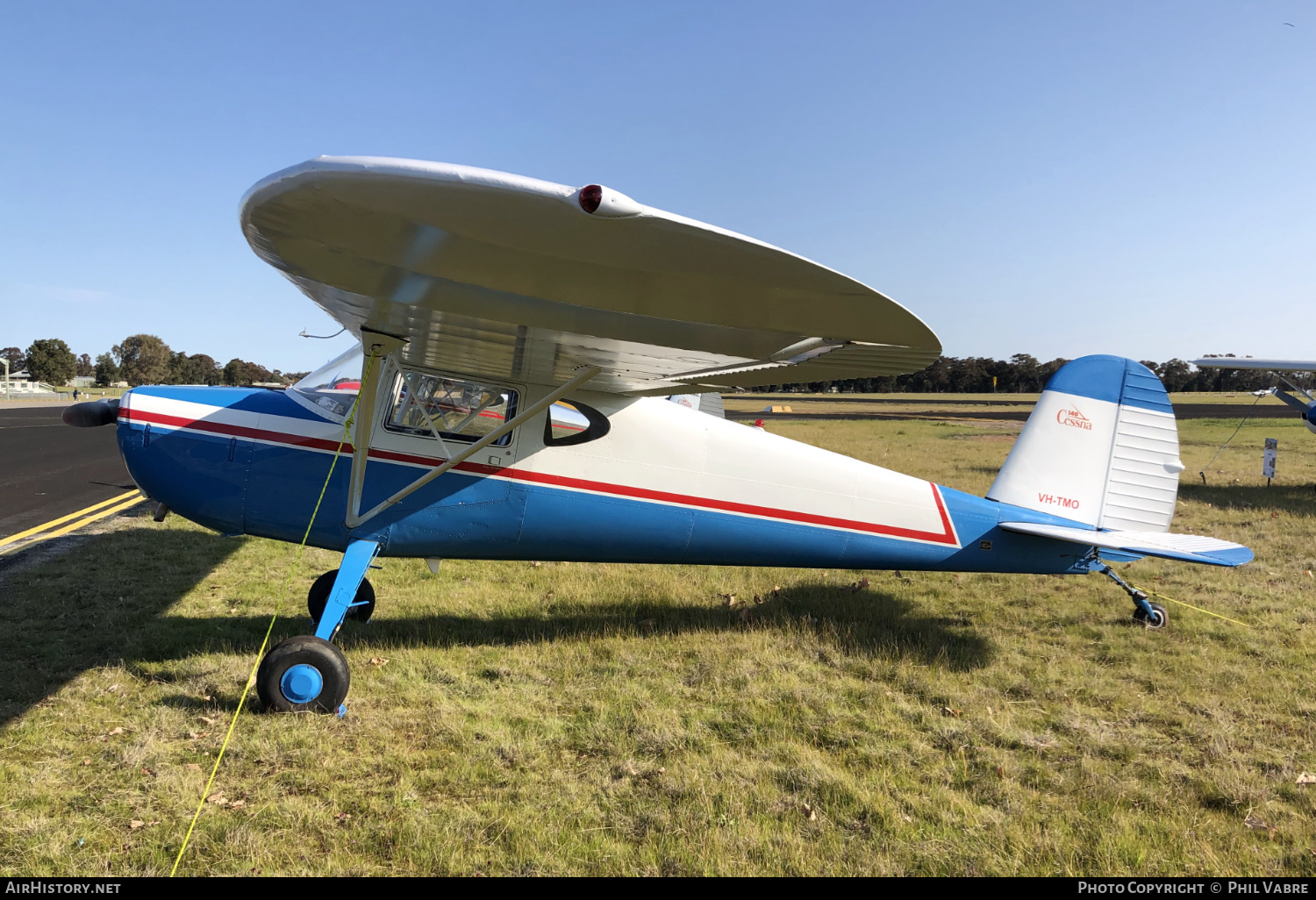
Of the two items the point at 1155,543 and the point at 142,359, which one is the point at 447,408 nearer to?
the point at 1155,543

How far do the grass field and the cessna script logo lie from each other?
5.32 ft

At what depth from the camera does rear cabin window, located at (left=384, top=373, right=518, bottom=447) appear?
4508mm

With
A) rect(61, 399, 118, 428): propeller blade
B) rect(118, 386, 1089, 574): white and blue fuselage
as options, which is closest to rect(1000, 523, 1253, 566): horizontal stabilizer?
rect(118, 386, 1089, 574): white and blue fuselage

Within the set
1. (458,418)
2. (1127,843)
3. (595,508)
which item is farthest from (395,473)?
(1127,843)

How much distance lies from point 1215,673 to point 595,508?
14.0 ft

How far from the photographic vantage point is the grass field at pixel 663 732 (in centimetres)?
275

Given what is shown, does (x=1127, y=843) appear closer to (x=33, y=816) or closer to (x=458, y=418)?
(x=458, y=418)

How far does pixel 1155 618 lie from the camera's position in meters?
5.41

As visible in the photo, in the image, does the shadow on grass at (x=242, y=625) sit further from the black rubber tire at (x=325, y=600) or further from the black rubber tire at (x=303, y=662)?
the black rubber tire at (x=303, y=662)

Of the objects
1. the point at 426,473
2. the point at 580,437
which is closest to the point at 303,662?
the point at 426,473

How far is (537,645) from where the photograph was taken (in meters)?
4.94

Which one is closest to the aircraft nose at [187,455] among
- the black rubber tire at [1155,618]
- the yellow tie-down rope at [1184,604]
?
the black rubber tire at [1155,618]

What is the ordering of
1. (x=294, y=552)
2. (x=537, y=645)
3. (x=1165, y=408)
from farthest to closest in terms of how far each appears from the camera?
(x=294, y=552), (x=1165, y=408), (x=537, y=645)

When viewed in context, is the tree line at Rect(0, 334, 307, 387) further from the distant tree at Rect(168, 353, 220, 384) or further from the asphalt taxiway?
the asphalt taxiway
